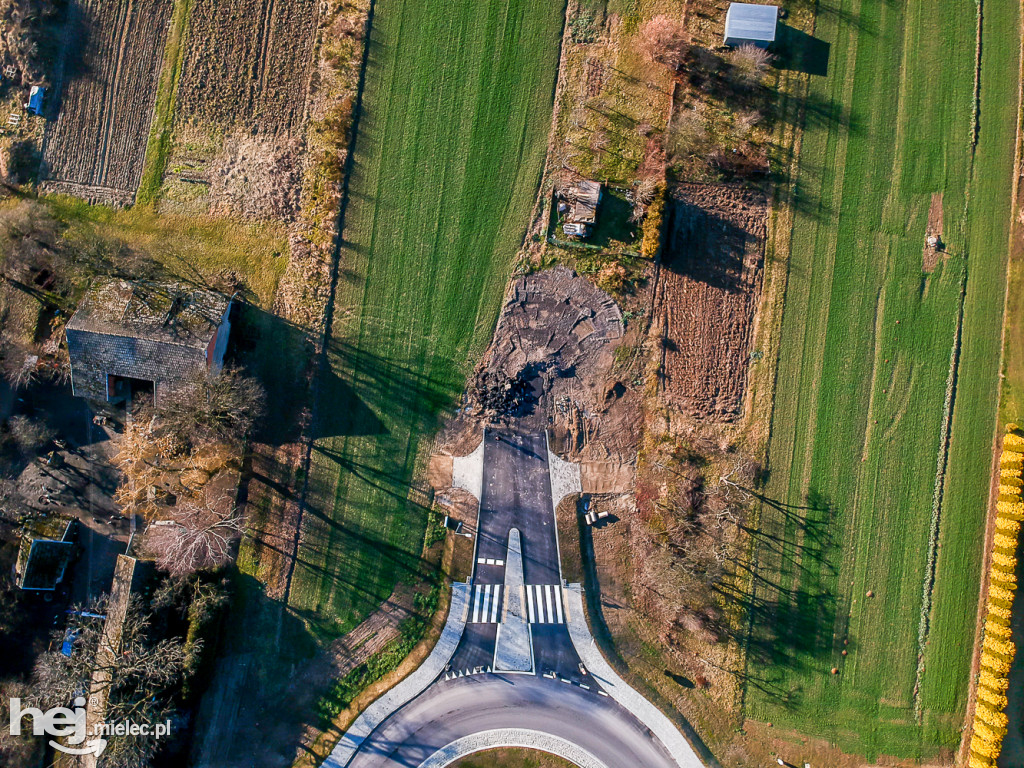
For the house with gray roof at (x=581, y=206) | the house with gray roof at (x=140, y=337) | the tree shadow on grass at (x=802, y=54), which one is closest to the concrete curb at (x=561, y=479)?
the house with gray roof at (x=581, y=206)

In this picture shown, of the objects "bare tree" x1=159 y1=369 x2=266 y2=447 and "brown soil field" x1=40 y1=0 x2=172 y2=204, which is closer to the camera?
"bare tree" x1=159 y1=369 x2=266 y2=447

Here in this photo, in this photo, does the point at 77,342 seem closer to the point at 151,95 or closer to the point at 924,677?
the point at 151,95

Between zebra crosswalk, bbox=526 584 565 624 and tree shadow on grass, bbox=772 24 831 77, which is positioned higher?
tree shadow on grass, bbox=772 24 831 77

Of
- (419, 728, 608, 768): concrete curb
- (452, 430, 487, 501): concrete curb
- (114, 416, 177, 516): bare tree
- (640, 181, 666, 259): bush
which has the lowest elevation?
(419, 728, 608, 768): concrete curb

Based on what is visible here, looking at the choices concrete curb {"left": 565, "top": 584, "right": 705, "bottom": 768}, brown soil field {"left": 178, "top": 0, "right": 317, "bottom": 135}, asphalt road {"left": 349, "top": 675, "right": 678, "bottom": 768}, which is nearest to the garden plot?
brown soil field {"left": 178, "top": 0, "right": 317, "bottom": 135}

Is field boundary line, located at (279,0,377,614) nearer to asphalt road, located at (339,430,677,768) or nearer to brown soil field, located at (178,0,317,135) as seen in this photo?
brown soil field, located at (178,0,317,135)

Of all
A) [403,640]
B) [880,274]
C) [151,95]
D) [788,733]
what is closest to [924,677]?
[788,733]

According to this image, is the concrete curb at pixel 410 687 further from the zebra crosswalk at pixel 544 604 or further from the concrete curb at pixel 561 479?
the concrete curb at pixel 561 479
